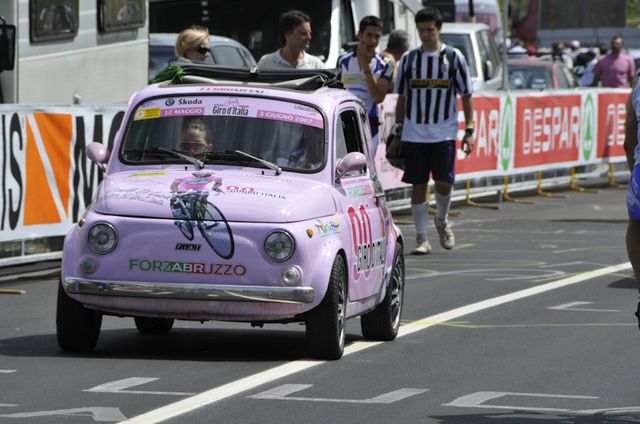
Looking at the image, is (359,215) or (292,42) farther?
(292,42)

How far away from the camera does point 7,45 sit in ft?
47.6

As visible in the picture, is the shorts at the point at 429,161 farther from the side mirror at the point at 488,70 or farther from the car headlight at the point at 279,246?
the side mirror at the point at 488,70

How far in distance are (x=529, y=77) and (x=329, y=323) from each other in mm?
24033

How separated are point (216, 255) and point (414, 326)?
239 cm

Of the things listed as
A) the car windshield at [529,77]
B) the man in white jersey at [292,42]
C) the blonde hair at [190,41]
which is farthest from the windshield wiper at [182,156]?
the car windshield at [529,77]

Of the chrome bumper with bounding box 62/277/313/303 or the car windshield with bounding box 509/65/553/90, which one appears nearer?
the chrome bumper with bounding box 62/277/313/303

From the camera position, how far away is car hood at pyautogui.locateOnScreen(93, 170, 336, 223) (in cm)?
974

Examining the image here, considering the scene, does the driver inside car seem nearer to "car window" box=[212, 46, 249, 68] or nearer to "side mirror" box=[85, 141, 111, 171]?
"side mirror" box=[85, 141, 111, 171]

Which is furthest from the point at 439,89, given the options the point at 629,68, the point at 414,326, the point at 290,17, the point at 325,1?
the point at 629,68

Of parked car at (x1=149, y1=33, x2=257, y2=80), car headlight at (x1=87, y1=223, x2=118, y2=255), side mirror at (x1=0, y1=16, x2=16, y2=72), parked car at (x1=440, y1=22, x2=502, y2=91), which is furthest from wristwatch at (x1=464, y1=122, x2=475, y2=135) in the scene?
parked car at (x1=440, y1=22, x2=502, y2=91)

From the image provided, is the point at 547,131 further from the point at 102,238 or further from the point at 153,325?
the point at 102,238

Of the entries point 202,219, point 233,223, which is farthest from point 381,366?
point 202,219

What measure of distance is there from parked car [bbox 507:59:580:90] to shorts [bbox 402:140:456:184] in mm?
15345

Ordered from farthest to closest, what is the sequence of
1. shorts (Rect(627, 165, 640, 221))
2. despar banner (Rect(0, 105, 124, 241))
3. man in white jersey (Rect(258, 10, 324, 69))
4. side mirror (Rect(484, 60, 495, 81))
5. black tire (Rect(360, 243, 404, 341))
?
side mirror (Rect(484, 60, 495, 81)) < man in white jersey (Rect(258, 10, 324, 69)) < despar banner (Rect(0, 105, 124, 241)) < black tire (Rect(360, 243, 404, 341)) < shorts (Rect(627, 165, 640, 221))
